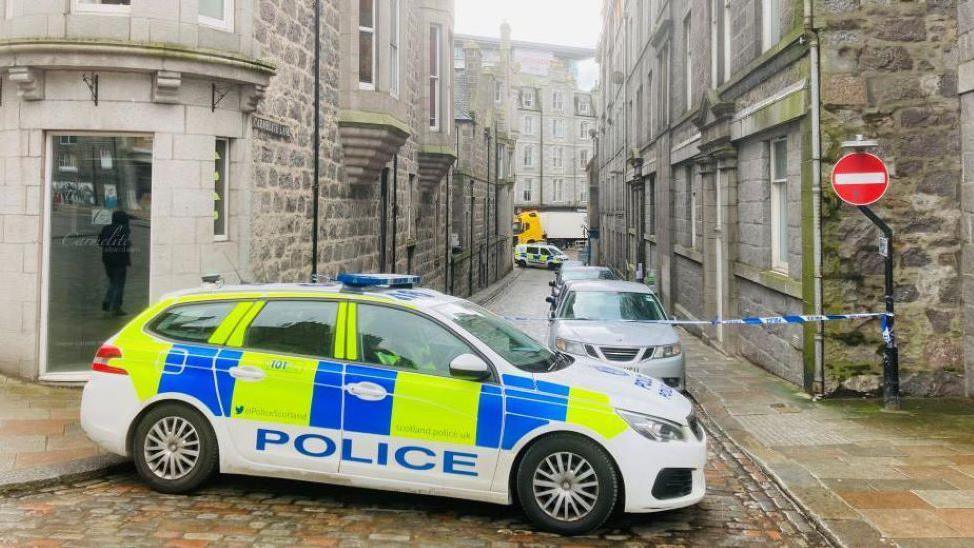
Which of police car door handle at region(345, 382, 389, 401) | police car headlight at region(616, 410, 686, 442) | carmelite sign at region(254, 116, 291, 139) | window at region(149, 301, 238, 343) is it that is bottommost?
police car headlight at region(616, 410, 686, 442)

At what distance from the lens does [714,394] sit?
1052cm

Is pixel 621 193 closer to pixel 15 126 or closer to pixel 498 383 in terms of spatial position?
pixel 15 126

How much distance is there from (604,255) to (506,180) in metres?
7.35

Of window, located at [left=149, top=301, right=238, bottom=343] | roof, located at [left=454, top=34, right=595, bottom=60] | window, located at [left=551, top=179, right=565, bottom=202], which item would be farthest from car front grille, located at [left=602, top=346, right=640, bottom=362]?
roof, located at [left=454, top=34, right=595, bottom=60]

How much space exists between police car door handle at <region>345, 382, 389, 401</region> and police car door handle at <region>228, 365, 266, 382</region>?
69 cm

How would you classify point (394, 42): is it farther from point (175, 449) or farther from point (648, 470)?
point (648, 470)

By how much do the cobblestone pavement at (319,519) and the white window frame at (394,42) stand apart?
1019 centimetres

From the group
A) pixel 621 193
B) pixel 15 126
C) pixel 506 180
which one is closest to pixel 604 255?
pixel 506 180

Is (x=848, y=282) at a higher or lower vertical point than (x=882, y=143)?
lower

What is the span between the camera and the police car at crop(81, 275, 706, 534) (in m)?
5.32

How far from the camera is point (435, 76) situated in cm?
2184

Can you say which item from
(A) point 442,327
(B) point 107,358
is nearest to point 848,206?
(A) point 442,327

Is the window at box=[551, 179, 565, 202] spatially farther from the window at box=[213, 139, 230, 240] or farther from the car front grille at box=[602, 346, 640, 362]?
the window at box=[213, 139, 230, 240]

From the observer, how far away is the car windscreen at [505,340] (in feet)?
19.1
